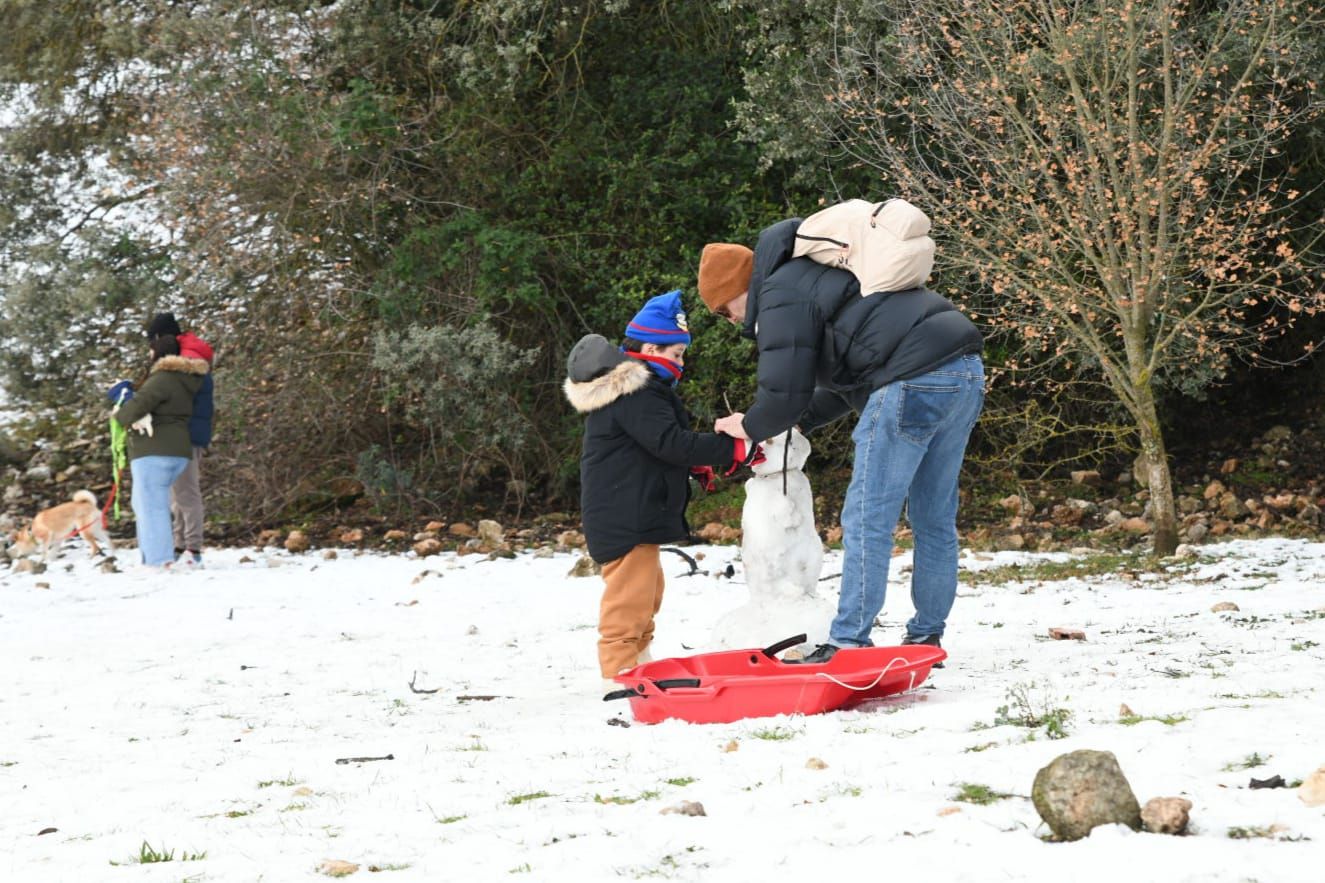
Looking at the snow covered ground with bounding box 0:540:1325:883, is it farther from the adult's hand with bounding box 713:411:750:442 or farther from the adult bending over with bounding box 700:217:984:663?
the adult's hand with bounding box 713:411:750:442

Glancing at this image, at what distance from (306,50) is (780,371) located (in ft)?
33.3

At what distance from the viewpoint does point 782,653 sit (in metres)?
5.13

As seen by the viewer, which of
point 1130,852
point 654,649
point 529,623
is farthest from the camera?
point 529,623

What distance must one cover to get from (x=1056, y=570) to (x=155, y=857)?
6708mm

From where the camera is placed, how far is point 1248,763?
3.38 metres

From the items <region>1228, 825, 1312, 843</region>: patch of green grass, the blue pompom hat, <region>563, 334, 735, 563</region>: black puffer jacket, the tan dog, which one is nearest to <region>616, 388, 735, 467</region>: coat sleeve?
<region>563, 334, 735, 563</region>: black puffer jacket

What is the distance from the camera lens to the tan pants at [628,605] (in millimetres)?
5621

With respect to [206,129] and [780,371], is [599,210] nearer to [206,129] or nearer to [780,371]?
[206,129]

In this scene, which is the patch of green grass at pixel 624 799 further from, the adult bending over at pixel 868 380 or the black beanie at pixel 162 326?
the black beanie at pixel 162 326

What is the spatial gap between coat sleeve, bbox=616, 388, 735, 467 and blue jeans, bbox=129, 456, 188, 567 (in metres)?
6.76

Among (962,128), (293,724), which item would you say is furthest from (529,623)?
(962,128)

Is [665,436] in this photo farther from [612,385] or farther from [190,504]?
[190,504]

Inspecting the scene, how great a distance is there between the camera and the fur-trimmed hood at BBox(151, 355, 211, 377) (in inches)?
439

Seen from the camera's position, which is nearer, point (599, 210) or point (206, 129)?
point (206, 129)
